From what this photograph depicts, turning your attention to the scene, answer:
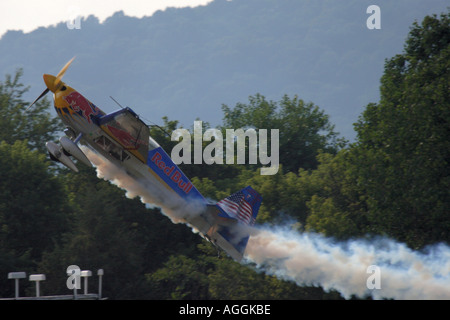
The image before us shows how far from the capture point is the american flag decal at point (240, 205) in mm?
23703

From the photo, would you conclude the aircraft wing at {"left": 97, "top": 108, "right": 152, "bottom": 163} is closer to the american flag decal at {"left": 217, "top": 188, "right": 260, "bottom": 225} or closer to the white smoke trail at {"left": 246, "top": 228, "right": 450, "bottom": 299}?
the american flag decal at {"left": 217, "top": 188, "right": 260, "bottom": 225}

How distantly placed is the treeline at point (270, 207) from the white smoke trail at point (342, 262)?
366cm

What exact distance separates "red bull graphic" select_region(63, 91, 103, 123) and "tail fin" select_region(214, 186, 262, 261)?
5.33 metres

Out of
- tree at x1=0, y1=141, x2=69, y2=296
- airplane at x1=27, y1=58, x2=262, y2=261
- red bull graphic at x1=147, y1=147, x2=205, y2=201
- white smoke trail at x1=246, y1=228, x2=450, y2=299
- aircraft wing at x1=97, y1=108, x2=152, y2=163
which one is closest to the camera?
airplane at x1=27, y1=58, x2=262, y2=261

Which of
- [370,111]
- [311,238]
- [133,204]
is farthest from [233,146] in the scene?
[311,238]

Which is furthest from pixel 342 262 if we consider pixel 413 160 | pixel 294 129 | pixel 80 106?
pixel 294 129

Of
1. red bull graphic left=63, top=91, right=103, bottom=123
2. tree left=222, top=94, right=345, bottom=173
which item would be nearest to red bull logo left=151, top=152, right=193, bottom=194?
red bull graphic left=63, top=91, right=103, bottom=123

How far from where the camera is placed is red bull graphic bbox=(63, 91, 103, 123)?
71.4 ft

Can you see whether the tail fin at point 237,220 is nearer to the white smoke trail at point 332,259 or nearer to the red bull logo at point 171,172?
the white smoke trail at point 332,259

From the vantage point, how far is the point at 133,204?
140 ft

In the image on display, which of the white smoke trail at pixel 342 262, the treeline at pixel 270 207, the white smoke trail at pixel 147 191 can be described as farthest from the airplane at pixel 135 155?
the treeline at pixel 270 207

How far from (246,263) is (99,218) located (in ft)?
29.1

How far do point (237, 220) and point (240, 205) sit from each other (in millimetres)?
555
